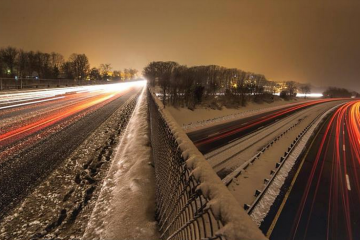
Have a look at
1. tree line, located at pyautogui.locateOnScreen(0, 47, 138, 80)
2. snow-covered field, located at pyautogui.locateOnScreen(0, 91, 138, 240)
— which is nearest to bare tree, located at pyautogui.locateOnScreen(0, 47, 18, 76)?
tree line, located at pyautogui.locateOnScreen(0, 47, 138, 80)

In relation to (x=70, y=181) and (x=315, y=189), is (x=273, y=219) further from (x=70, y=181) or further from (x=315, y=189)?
(x=70, y=181)

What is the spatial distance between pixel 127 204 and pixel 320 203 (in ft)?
40.8

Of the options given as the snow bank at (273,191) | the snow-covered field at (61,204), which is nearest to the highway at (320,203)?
the snow bank at (273,191)

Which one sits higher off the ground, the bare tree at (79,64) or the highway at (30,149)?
the bare tree at (79,64)

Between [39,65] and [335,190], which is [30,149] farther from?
[39,65]

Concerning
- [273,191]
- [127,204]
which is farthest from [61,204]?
[273,191]

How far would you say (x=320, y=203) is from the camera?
11.3 m

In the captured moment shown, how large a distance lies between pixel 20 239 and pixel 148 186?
2028mm

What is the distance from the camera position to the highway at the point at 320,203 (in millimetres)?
8955

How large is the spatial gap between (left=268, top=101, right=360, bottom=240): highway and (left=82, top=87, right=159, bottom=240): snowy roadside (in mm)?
7449

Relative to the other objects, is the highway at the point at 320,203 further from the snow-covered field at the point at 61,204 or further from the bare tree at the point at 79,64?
the bare tree at the point at 79,64

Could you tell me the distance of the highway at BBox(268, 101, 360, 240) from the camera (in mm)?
8955

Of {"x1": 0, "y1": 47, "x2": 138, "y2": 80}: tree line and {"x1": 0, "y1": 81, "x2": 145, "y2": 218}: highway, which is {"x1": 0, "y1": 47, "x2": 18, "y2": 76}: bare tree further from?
{"x1": 0, "y1": 81, "x2": 145, "y2": 218}: highway

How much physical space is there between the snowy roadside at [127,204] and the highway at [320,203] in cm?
745
